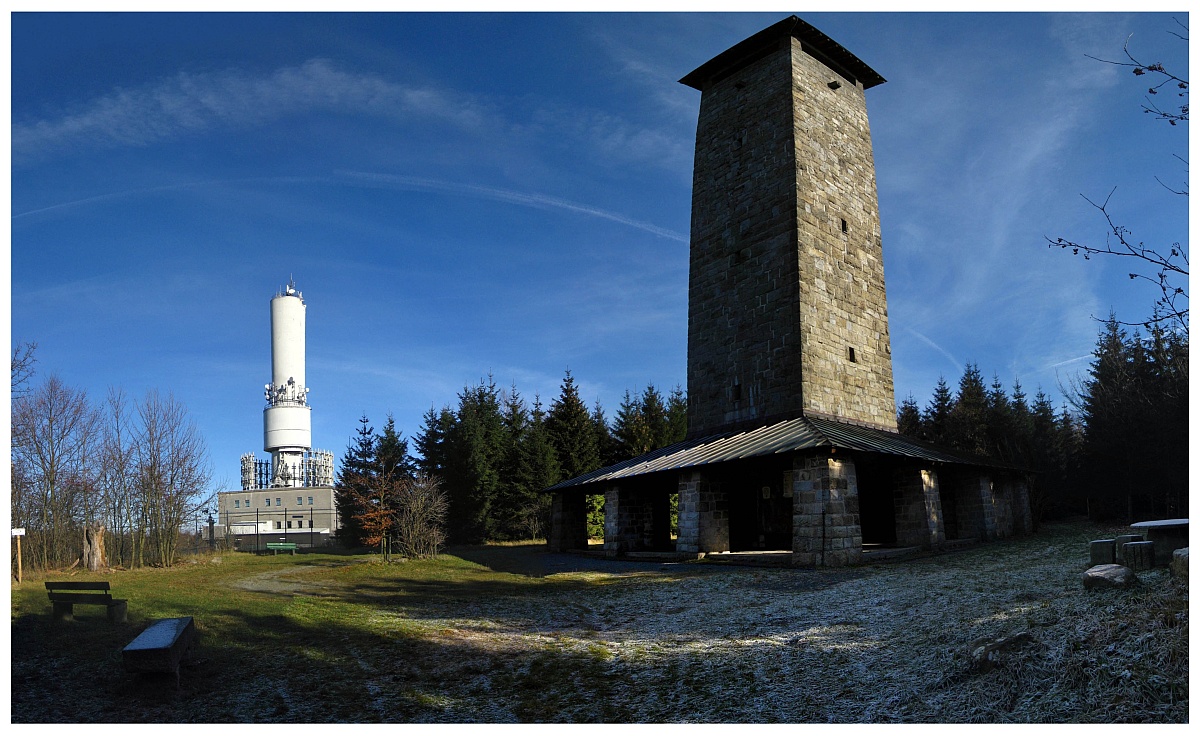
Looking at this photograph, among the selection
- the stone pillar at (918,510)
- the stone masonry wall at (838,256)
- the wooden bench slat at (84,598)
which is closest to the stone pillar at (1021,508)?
the stone masonry wall at (838,256)

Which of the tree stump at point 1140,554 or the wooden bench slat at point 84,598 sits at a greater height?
the tree stump at point 1140,554

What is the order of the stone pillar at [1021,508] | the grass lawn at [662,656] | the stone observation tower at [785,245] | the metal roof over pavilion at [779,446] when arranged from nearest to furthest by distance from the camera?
the grass lawn at [662,656]
the metal roof over pavilion at [779,446]
the stone observation tower at [785,245]
the stone pillar at [1021,508]

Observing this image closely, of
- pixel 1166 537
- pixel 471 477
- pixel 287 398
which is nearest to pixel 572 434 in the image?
pixel 471 477

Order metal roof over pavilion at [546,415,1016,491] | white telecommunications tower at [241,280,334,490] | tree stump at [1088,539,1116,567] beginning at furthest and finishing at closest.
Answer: white telecommunications tower at [241,280,334,490], metal roof over pavilion at [546,415,1016,491], tree stump at [1088,539,1116,567]

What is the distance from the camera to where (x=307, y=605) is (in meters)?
11.1

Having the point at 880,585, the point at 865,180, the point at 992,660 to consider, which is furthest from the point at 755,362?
the point at 992,660

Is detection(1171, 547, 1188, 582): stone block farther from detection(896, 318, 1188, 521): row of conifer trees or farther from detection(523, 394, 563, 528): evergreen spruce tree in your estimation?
detection(523, 394, 563, 528): evergreen spruce tree

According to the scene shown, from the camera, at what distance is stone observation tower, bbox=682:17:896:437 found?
63.2 feet

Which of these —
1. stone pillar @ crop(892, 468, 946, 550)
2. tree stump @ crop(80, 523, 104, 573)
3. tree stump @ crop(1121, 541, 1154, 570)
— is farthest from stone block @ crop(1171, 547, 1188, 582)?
tree stump @ crop(80, 523, 104, 573)

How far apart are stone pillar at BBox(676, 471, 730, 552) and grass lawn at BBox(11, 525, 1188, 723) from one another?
4629mm

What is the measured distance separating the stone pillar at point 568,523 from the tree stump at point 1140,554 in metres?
16.1

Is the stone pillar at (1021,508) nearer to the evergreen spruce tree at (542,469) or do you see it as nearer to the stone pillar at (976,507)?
the stone pillar at (976,507)

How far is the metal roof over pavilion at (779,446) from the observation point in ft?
49.3

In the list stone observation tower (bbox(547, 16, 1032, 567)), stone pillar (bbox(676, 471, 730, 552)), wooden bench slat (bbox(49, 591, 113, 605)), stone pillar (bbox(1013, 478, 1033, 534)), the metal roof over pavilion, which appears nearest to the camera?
wooden bench slat (bbox(49, 591, 113, 605))
